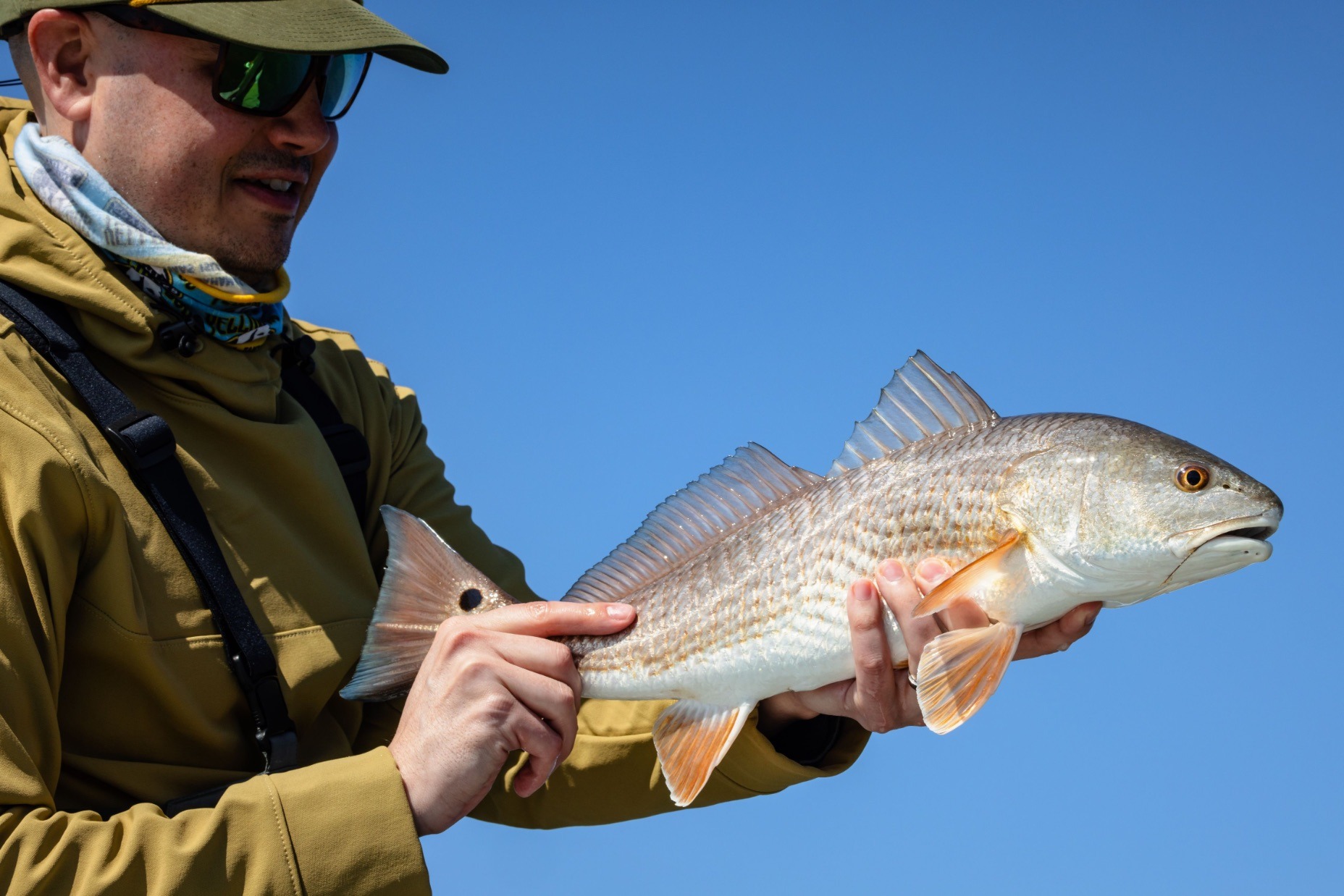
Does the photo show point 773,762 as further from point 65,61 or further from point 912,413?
point 65,61

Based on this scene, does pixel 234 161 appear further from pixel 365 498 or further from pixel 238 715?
pixel 238 715

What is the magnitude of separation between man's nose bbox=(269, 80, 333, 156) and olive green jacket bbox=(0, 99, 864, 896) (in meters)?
0.62

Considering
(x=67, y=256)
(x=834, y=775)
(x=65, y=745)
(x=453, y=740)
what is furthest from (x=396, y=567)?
(x=834, y=775)

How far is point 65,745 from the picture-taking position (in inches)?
122

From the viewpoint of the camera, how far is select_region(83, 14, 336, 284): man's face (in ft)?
11.3

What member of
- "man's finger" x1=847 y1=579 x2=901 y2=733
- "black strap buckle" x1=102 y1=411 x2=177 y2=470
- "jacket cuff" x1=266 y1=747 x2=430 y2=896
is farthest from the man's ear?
"man's finger" x1=847 y1=579 x2=901 y2=733

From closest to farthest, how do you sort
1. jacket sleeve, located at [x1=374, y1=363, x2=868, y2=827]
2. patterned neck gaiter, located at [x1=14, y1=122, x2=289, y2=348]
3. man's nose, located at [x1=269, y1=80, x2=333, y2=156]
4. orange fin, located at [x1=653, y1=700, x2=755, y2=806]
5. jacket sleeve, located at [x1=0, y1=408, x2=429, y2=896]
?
jacket sleeve, located at [x1=0, y1=408, x2=429, y2=896], patterned neck gaiter, located at [x1=14, y1=122, x2=289, y2=348], orange fin, located at [x1=653, y1=700, x2=755, y2=806], man's nose, located at [x1=269, y1=80, x2=333, y2=156], jacket sleeve, located at [x1=374, y1=363, x2=868, y2=827]

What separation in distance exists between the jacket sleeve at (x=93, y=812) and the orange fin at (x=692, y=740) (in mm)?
858

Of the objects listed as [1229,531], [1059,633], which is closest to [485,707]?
[1059,633]

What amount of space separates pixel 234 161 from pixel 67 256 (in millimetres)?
Answer: 607

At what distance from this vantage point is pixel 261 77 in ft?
11.6

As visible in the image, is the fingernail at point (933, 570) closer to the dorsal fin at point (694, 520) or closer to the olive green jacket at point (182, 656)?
the dorsal fin at point (694, 520)

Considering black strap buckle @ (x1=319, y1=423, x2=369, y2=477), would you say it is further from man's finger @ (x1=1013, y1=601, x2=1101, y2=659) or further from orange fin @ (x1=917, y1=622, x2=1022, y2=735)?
man's finger @ (x1=1013, y1=601, x2=1101, y2=659)

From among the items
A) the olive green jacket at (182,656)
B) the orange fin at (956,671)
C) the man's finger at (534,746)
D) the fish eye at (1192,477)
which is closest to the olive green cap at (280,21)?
the olive green jacket at (182,656)
